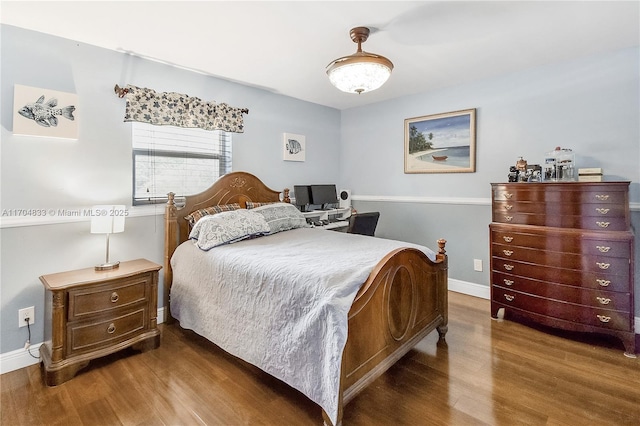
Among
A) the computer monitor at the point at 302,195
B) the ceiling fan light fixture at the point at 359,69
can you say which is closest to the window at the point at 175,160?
the computer monitor at the point at 302,195

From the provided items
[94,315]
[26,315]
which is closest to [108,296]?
[94,315]

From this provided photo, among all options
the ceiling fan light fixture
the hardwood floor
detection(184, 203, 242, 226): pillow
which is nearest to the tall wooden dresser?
the hardwood floor

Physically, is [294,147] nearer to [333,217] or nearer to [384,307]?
[333,217]

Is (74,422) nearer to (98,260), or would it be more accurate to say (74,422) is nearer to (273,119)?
(98,260)

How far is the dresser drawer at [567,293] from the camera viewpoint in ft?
7.73

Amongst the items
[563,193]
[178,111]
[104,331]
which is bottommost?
[104,331]

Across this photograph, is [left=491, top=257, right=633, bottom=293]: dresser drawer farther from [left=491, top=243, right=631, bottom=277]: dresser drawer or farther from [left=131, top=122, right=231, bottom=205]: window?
[left=131, top=122, right=231, bottom=205]: window

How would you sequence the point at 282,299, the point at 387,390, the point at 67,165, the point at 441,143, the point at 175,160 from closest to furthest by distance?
the point at 282,299
the point at 387,390
the point at 67,165
the point at 175,160
the point at 441,143

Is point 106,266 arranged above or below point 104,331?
above

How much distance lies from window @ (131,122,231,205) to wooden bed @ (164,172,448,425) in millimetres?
240

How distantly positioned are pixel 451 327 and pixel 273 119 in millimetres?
2926

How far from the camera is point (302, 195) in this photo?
4.11 metres

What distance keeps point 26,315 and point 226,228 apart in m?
1.48

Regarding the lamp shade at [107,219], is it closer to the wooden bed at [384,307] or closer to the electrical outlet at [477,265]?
the wooden bed at [384,307]
